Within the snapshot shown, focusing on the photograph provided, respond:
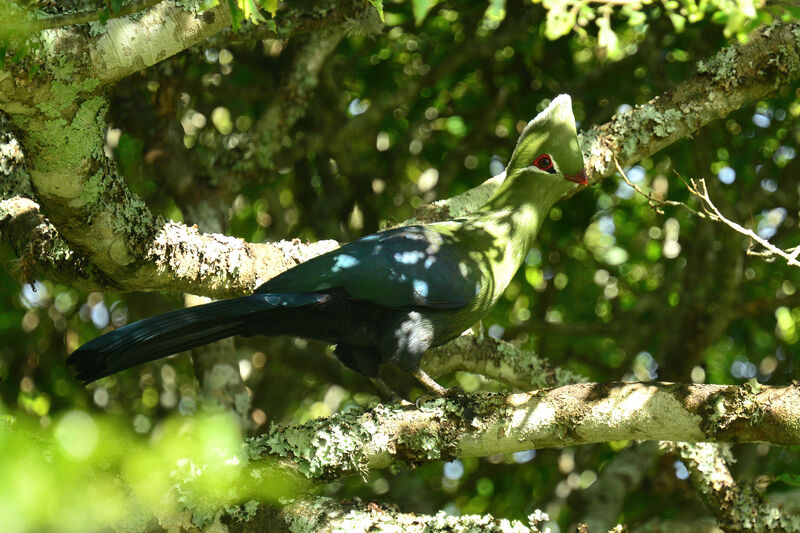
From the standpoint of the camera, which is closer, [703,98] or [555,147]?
[555,147]

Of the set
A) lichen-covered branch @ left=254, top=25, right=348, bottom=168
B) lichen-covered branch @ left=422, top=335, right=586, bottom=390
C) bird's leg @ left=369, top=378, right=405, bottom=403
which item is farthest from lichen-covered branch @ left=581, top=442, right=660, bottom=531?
lichen-covered branch @ left=254, top=25, right=348, bottom=168

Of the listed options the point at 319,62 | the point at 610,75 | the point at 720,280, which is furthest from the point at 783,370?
the point at 319,62

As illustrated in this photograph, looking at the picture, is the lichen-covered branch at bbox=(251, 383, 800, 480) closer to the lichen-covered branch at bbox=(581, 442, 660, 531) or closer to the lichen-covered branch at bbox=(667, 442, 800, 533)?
the lichen-covered branch at bbox=(667, 442, 800, 533)

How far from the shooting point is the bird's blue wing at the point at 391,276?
3045mm

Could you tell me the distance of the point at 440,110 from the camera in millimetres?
5504

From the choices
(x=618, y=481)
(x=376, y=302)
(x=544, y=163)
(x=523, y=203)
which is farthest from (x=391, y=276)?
(x=618, y=481)

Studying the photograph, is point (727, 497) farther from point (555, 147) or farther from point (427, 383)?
point (555, 147)

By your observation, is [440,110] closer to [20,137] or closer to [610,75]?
[610,75]

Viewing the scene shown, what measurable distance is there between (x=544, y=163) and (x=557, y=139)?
0.11 m

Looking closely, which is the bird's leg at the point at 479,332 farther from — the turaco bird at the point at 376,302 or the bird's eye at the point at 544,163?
the bird's eye at the point at 544,163

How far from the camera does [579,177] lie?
351 centimetres

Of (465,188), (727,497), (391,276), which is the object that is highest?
(391,276)

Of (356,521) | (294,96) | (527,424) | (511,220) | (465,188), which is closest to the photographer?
(356,521)

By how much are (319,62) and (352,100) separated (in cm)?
106
